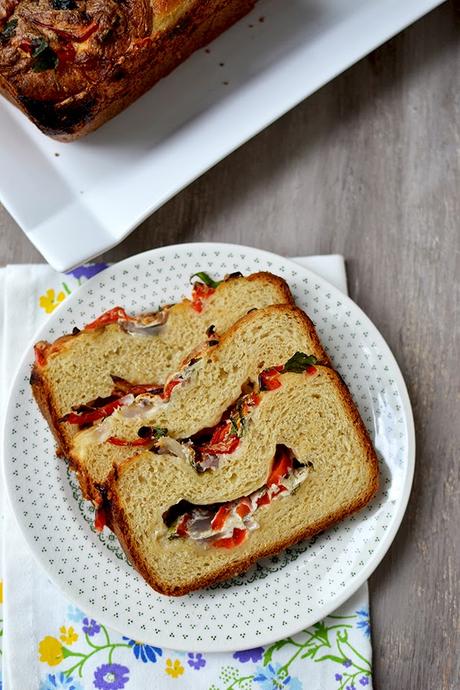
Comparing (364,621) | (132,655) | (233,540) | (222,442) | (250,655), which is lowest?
(364,621)

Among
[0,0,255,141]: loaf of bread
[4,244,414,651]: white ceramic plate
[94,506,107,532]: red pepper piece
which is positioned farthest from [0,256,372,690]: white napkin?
[0,0,255,141]: loaf of bread

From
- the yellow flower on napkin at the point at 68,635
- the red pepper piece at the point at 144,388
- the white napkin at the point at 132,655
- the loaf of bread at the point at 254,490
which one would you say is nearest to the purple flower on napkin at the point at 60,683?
the white napkin at the point at 132,655

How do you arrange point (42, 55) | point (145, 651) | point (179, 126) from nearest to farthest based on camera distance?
point (42, 55) → point (145, 651) → point (179, 126)

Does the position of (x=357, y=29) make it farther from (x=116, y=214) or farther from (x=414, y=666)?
(x=414, y=666)

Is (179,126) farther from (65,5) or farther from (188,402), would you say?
(188,402)

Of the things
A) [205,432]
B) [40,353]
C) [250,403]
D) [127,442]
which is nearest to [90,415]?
[127,442]

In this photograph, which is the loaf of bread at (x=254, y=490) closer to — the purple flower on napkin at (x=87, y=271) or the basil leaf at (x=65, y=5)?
the purple flower on napkin at (x=87, y=271)

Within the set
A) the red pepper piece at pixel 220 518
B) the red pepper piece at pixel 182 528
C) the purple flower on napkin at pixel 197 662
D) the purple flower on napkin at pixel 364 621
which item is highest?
the red pepper piece at pixel 182 528
